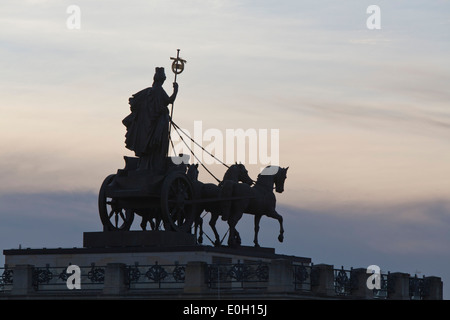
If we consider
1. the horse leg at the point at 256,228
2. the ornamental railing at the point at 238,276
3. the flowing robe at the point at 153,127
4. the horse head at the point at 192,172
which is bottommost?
the ornamental railing at the point at 238,276

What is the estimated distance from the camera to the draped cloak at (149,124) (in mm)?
67750

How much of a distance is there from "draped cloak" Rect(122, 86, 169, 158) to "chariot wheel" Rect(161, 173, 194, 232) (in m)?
1.20

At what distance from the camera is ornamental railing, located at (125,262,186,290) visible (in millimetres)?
64188

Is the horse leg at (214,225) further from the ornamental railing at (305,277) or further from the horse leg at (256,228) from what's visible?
the ornamental railing at (305,277)

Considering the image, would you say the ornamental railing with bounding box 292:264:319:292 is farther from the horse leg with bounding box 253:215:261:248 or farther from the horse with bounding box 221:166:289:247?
the horse leg with bounding box 253:215:261:248

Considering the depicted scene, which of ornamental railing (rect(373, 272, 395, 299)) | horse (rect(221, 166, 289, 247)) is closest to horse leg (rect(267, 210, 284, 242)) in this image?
horse (rect(221, 166, 289, 247))

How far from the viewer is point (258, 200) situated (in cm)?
6894

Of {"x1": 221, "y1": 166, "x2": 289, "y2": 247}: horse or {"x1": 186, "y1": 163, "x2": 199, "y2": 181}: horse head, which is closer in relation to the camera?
{"x1": 221, "y1": 166, "x2": 289, "y2": 247}: horse

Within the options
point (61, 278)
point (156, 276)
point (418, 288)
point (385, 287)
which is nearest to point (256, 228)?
point (385, 287)

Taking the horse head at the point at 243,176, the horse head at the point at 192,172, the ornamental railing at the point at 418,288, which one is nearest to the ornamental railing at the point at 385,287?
the ornamental railing at the point at 418,288

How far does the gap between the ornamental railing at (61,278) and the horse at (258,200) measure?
5266 mm

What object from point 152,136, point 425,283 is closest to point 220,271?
point 152,136

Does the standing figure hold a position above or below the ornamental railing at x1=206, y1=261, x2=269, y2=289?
above
